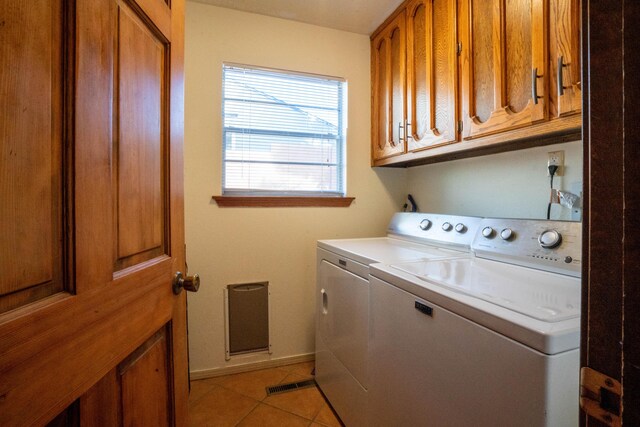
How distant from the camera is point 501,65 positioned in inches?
50.5

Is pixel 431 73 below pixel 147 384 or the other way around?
the other way around

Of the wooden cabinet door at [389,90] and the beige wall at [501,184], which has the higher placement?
the wooden cabinet door at [389,90]

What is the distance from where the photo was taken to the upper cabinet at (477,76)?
107cm

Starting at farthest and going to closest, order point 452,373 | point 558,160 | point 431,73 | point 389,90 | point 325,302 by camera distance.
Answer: point 389,90, point 325,302, point 431,73, point 558,160, point 452,373

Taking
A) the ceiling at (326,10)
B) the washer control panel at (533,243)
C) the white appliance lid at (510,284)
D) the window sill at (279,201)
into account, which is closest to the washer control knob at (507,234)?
the washer control panel at (533,243)

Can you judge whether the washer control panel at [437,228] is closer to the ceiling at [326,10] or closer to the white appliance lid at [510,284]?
the white appliance lid at [510,284]

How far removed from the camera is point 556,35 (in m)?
1.06

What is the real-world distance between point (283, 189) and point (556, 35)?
1651 millimetres

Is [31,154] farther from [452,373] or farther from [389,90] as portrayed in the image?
[389,90]

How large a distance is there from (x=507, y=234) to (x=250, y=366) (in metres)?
1.83

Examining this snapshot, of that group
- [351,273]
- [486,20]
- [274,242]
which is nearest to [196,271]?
[274,242]

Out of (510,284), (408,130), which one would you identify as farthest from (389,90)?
(510,284)

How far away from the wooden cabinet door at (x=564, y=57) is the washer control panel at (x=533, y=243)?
16.3 inches

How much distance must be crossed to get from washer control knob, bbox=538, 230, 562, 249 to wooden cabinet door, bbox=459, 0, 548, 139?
425mm
